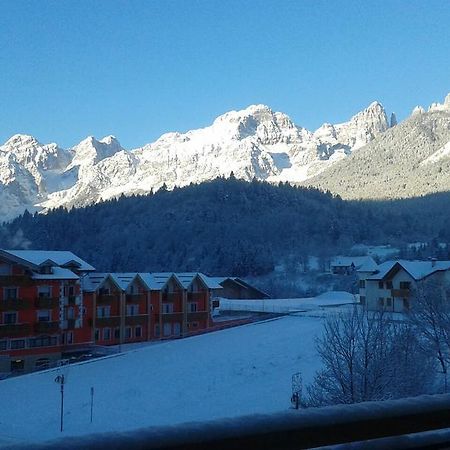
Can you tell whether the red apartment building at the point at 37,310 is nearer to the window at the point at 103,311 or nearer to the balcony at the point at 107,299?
the window at the point at 103,311

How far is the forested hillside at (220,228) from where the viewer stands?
12594cm

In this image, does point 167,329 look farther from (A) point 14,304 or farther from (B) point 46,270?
(A) point 14,304

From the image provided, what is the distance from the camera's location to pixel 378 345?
81.5 feet

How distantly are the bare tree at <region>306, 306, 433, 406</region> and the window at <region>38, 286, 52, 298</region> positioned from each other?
80.0 ft

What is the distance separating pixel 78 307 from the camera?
46.7 m

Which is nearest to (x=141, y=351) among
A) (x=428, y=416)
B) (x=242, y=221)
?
(x=428, y=416)

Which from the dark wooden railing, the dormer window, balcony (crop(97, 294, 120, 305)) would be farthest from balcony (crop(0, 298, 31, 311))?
the dark wooden railing

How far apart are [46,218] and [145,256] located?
4111cm

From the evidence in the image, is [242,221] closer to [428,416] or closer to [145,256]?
[145,256]

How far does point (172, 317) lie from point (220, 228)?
8327 centimetres

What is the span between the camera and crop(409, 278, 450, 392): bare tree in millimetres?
27828

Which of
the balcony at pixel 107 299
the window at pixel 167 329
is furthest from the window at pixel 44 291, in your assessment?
the window at pixel 167 329

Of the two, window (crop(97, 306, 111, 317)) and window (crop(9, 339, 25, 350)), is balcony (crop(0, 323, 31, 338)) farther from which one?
window (crop(97, 306, 111, 317))

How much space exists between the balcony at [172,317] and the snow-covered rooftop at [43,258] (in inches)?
297
